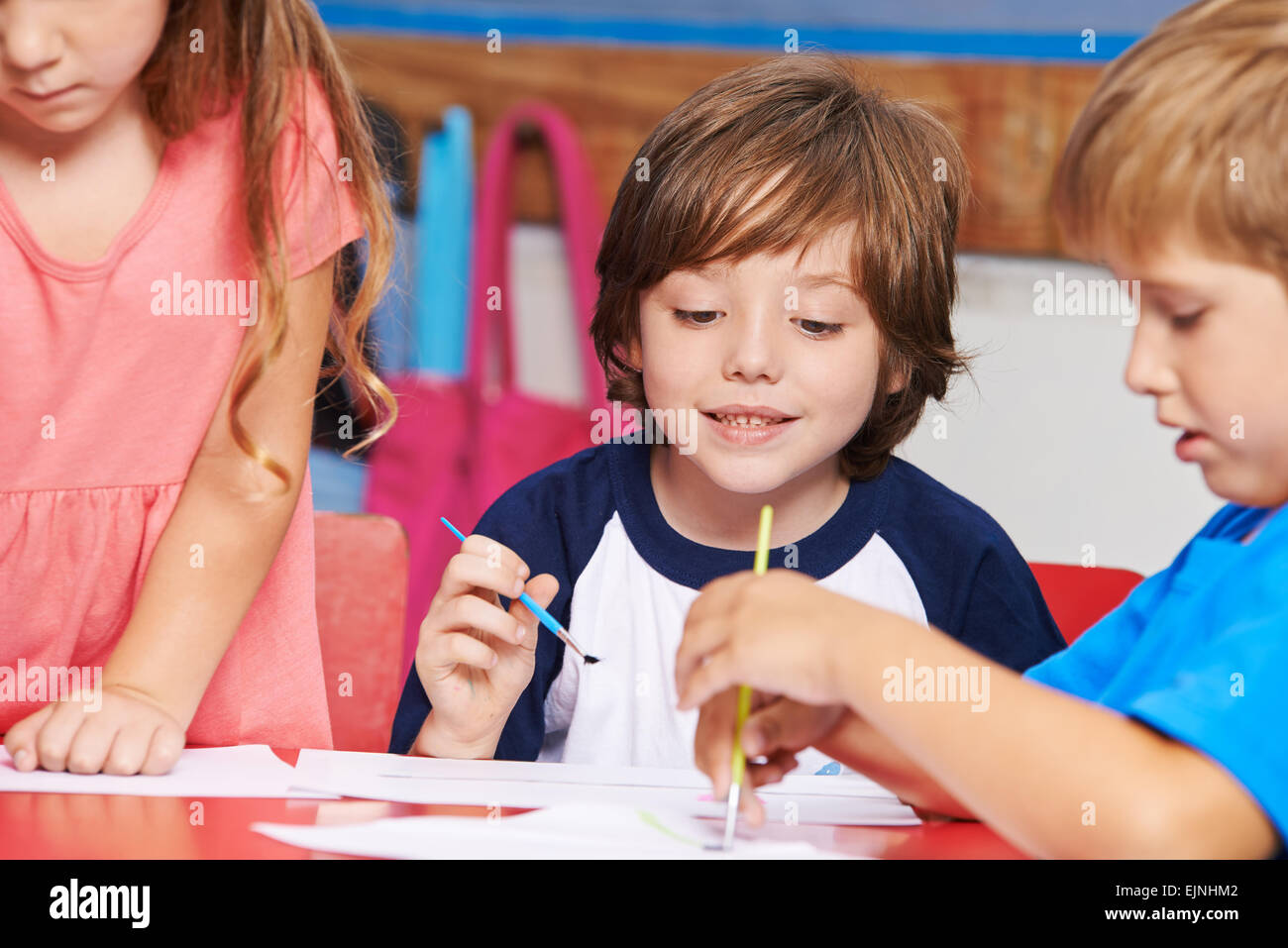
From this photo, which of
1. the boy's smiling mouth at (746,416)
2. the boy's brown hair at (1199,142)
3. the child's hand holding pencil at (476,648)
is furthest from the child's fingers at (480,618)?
the boy's brown hair at (1199,142)

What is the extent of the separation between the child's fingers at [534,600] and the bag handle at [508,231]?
45.6 inches

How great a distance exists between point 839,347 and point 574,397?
1334mm

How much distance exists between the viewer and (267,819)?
26.6 inches

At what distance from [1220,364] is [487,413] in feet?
5.33

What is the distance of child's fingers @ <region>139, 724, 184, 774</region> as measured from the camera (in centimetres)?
77

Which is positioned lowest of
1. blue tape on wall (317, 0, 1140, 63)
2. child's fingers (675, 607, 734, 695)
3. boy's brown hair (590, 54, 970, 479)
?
child's fingers (675, 607, 734, 695)

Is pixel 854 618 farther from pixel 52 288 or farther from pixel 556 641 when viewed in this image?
pixel 52 288

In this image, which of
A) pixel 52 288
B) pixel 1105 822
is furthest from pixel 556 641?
pixel 1105 822

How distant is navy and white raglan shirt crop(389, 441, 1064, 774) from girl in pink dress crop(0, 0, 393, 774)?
19 centimetres

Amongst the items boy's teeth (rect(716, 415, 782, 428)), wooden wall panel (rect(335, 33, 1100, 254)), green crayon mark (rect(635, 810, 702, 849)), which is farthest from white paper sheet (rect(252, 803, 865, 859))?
wooden wall panel (rect(335, 33, 1100, 254))

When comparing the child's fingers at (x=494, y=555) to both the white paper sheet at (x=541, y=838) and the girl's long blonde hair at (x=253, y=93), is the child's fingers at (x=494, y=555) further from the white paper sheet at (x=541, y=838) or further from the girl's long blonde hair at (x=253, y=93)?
the white paper sheet at (x=541, y=838)

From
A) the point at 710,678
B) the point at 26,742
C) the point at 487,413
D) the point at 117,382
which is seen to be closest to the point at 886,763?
the point at 710,678

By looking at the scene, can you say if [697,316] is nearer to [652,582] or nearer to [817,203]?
[817,203]

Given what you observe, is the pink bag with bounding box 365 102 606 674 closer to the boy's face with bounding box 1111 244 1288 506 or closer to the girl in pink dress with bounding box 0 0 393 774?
the girl in pink dress with bounding box 0 0 393 774
